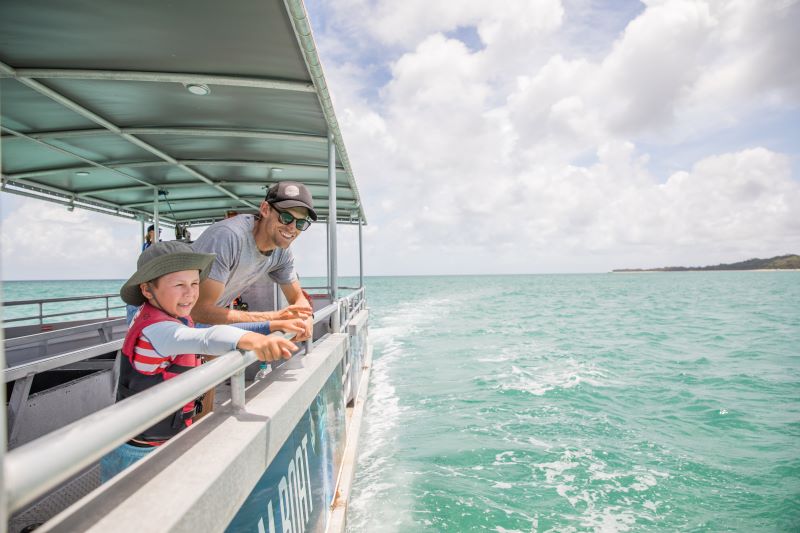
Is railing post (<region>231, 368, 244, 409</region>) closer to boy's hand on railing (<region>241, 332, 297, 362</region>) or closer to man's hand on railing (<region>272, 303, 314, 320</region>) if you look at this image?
boy's hand on railing (<region>241, 332, 297, 362</region>)

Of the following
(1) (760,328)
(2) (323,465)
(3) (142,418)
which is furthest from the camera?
(1) (760,328)

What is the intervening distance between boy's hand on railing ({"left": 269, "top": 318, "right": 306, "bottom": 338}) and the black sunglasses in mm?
779

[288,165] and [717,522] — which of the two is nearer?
[717,522]

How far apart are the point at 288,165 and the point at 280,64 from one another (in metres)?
3.03

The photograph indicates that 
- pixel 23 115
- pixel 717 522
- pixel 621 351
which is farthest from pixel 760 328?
pixel 23 115

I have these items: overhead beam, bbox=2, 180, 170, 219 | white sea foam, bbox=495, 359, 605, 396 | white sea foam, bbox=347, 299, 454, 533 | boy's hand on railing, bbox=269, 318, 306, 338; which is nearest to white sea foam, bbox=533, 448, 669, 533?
white sea foam, bbox=347, 299, 454, 533

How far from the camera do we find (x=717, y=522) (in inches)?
196

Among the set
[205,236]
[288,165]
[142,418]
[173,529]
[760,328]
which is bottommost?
[760,328]

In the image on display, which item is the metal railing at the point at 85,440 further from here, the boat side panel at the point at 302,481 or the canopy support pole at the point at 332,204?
the canopy support pole at the point at 332,204

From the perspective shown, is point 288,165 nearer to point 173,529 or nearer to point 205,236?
point 205,236

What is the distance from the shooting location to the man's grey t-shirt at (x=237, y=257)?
274cm

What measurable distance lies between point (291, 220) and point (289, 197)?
171mm

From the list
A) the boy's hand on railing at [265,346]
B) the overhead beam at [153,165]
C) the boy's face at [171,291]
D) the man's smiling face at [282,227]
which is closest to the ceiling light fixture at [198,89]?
the man's smiling face at [282,227]

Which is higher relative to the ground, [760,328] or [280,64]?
[280,64]
